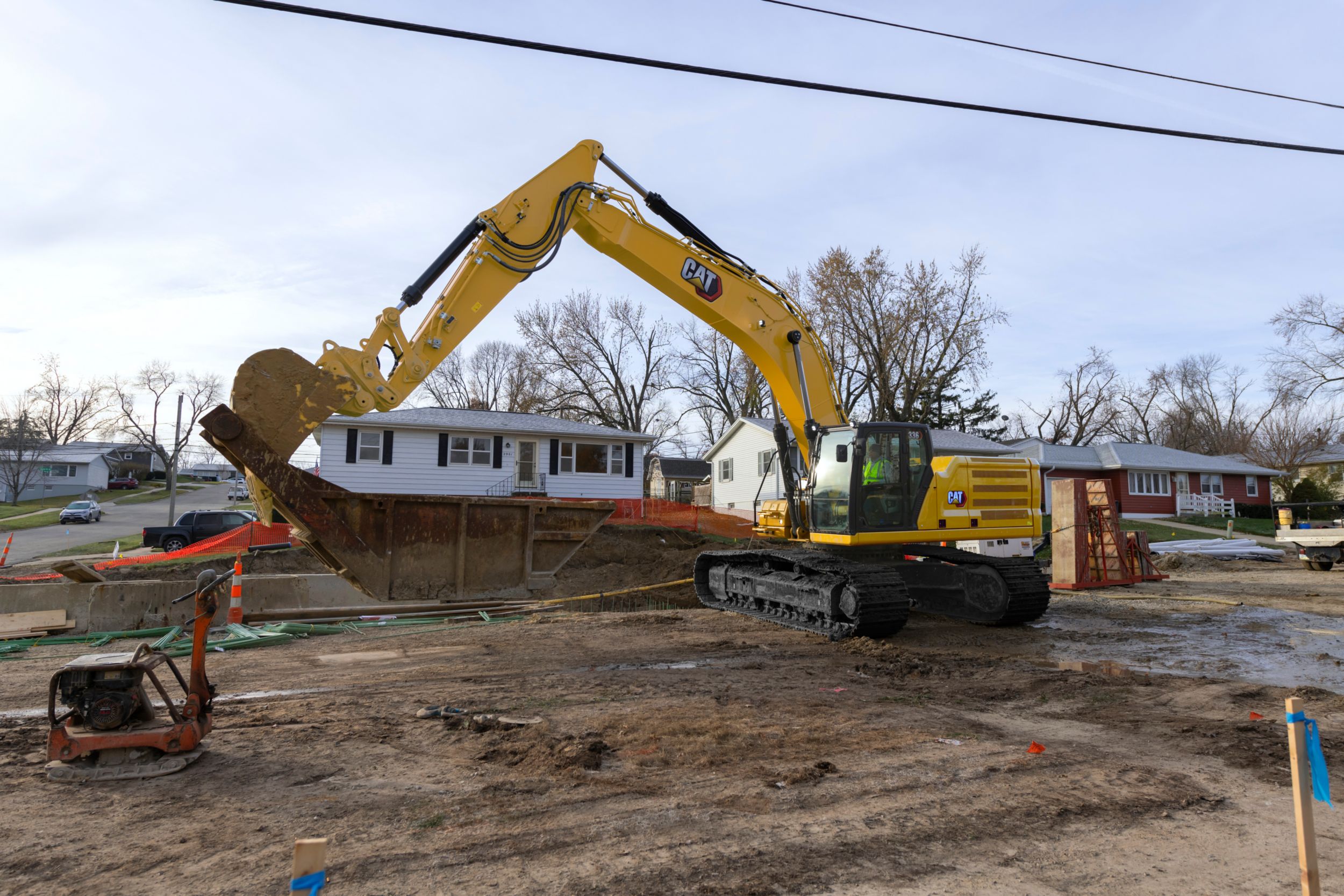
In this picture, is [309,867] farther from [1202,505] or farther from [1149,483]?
[1202,505]

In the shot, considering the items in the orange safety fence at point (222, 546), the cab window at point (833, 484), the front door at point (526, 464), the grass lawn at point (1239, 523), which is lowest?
the orange safety fence at point (222, 546)

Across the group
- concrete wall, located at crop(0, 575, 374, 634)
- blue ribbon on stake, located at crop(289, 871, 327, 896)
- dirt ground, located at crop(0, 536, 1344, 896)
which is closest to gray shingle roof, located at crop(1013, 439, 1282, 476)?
dirt ground, located at crop(0, 536, 1344, 896)

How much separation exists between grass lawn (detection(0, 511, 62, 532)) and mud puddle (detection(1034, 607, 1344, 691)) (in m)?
45.4

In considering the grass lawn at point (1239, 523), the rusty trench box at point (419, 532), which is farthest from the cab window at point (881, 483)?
the grass lawn at point (1239, 523)

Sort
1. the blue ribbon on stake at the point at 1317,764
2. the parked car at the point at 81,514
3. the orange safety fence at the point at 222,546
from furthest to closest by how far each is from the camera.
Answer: the parked car at the point at 81,514 < the orange safety fence at the point at 222,546 < the blue ribbon on stake at the point at 1317,764

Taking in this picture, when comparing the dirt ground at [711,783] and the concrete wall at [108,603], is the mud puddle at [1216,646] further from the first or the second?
the concrete wall at [108,603]

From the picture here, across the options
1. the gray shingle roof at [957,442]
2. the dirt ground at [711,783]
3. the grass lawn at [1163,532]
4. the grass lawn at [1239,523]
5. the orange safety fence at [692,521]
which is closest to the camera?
the dirt ground at [711,783]

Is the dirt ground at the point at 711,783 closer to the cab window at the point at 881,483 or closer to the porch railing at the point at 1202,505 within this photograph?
the cab window at the point at 881,483

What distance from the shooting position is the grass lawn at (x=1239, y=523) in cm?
3459

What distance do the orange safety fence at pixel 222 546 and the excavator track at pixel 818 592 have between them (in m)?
10.3

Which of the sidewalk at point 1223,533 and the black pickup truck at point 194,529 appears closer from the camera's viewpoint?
the black pickup truck at point 194,529

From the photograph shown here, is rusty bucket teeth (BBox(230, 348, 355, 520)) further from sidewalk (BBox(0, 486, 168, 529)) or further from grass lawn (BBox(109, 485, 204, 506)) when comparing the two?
grass lawn (BBox(109, 485, 204, 506))

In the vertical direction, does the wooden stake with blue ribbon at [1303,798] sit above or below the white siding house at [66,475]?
below

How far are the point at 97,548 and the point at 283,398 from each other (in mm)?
27295
